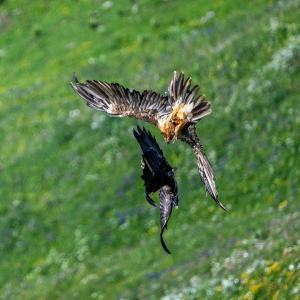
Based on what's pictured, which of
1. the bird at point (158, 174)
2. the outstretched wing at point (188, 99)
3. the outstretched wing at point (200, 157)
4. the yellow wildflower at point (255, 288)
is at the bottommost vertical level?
the yellow wildflower at point (255, 288)

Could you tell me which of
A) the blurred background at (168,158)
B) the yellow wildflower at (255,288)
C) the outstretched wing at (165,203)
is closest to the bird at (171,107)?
the outstretched wing at (165,203)

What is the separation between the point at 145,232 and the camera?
108 feet

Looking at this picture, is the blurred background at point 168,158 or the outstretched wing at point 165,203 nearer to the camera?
the outstretched wing at point 165,203

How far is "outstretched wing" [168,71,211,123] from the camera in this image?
14.0 m

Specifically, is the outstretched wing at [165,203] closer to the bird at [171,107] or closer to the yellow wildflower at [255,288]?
the bird at [171,107]

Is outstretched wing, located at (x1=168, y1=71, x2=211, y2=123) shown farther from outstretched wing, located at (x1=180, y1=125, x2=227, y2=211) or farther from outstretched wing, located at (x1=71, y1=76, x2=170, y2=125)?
outstretched wing, located at (x1=71, y1=76, x2=170, y2=125)

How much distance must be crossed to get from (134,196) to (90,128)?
21.2 ft

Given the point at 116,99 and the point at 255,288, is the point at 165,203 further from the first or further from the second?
the point at 255,288

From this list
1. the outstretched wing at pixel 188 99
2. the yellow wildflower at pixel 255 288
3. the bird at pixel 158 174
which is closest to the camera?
the outstretched wing at pixel 188 99

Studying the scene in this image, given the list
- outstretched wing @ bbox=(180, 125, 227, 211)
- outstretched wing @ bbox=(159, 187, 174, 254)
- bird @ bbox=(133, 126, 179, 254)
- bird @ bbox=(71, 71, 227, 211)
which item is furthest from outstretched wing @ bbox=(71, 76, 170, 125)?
outstretched wing @ bbox=(159, 187, 174, 254)

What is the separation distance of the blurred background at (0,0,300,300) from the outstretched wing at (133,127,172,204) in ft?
16.0

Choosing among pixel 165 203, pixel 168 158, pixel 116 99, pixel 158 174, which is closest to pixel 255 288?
pixel 165 203

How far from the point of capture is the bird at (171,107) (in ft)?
46.4

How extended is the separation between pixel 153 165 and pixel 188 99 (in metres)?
2.04
